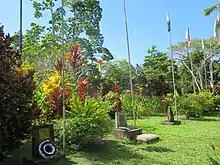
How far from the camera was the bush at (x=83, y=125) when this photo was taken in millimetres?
6309

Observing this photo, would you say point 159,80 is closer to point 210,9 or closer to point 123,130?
point 210,9

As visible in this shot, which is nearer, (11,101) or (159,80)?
(11,101)

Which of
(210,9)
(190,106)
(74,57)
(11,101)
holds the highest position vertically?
(210,9)

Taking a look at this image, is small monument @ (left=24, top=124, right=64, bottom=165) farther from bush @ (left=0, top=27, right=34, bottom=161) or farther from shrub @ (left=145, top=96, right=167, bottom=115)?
shrub @ (left=145, top=96, right=167, bottom=115)

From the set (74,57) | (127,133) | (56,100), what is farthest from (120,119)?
(74,57)

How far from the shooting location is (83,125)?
6.31 metres

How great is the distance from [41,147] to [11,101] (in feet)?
3.99

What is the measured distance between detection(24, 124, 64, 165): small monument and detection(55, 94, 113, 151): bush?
763 millimetres

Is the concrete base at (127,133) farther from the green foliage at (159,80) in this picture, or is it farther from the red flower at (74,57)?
the green foliage at (159,80)

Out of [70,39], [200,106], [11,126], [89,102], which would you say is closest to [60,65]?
[89,102]

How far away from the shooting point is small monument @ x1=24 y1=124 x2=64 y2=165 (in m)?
5.25

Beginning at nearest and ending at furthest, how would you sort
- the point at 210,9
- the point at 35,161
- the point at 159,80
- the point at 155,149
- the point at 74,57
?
1. the point at 35,161
2. the point at 155,149
3. the point at 74,57
4. the point at 210,9
5. the point at 159,80

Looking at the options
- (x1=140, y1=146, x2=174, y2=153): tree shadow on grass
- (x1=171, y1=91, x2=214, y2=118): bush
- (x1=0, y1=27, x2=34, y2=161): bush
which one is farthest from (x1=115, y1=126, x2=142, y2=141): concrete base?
(x1=171, y1=91, x2=214, y2=118): bush

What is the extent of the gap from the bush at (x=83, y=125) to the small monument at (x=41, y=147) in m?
0.76
